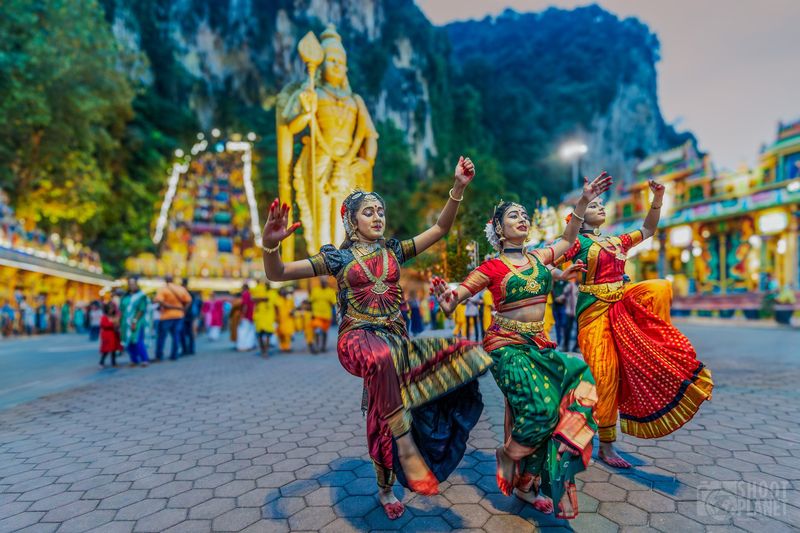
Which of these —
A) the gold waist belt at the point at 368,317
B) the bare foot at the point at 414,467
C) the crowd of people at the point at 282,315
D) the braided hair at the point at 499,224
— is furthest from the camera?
the crowd of people at the point at 282,315

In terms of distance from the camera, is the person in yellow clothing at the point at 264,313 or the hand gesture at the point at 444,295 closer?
the hand gesture at the point at 444,295

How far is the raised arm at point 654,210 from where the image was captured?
3416 millimetres

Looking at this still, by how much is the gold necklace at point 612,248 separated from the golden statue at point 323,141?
8.42 metres

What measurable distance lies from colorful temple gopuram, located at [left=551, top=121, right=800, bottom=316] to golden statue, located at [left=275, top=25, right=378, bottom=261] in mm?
10680

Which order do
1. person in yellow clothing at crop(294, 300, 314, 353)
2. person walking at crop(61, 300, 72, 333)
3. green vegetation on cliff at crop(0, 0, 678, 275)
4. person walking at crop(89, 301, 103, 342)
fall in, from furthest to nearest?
person walking at crop(61, 300, 72, 333)
green vegetation on cliff at crop(0, 0, 678, 275)
person walking at crop(89, 301, 103, 342)
person in yellow clothing at crop(294, 300, 314, 353)

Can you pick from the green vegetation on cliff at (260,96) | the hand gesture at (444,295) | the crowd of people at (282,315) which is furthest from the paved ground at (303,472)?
the crowd of people at (282,315)

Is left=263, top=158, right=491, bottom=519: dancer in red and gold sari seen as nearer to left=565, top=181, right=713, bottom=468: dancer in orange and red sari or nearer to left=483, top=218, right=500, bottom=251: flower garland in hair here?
left=483, top=218, right=500, bottom=251: flower garland in hair

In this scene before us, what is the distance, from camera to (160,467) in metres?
3.38

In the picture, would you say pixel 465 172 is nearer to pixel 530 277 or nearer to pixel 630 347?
pixel 530 277

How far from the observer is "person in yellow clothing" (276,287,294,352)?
401 inches

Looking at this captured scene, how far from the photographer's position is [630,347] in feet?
10.5

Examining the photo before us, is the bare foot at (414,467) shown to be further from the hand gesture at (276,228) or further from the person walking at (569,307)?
the person walking at (569,307)

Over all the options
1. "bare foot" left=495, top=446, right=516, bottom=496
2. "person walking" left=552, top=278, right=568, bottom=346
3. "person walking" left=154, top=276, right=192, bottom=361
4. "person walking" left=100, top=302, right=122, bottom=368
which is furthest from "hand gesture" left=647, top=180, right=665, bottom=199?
"person walking" left=100, top=302, right=122, bottom=368

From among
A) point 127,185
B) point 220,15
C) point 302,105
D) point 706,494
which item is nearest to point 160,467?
point 706,494
